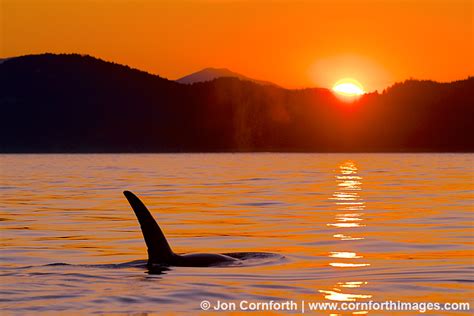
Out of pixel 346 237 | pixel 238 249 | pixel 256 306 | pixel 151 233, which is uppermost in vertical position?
pixel 151 233

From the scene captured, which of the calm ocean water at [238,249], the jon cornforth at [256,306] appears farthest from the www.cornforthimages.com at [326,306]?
the calm ocean water at [238,249]

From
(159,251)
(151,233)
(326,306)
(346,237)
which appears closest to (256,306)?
(326,306)

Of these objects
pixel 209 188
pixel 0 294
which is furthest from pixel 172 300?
pixel 209 188

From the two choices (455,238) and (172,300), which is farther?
(455,238)

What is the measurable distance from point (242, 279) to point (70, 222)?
1475 centimetres

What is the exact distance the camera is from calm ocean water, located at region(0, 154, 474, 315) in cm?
1581

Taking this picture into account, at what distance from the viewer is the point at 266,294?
15875 mm

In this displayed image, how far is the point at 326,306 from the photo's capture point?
14.9 meters

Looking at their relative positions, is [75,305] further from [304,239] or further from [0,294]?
[304,239]

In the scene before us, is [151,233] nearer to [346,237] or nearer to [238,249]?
[238,249]

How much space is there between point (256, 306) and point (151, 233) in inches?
169

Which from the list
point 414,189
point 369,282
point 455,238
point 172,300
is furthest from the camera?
point 414,189

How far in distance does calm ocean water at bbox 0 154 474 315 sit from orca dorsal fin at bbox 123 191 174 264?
49 cm

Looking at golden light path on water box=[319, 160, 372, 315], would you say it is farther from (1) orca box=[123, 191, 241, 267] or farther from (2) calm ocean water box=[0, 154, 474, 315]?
(1) orca box=[123, 191, 241, 267]
